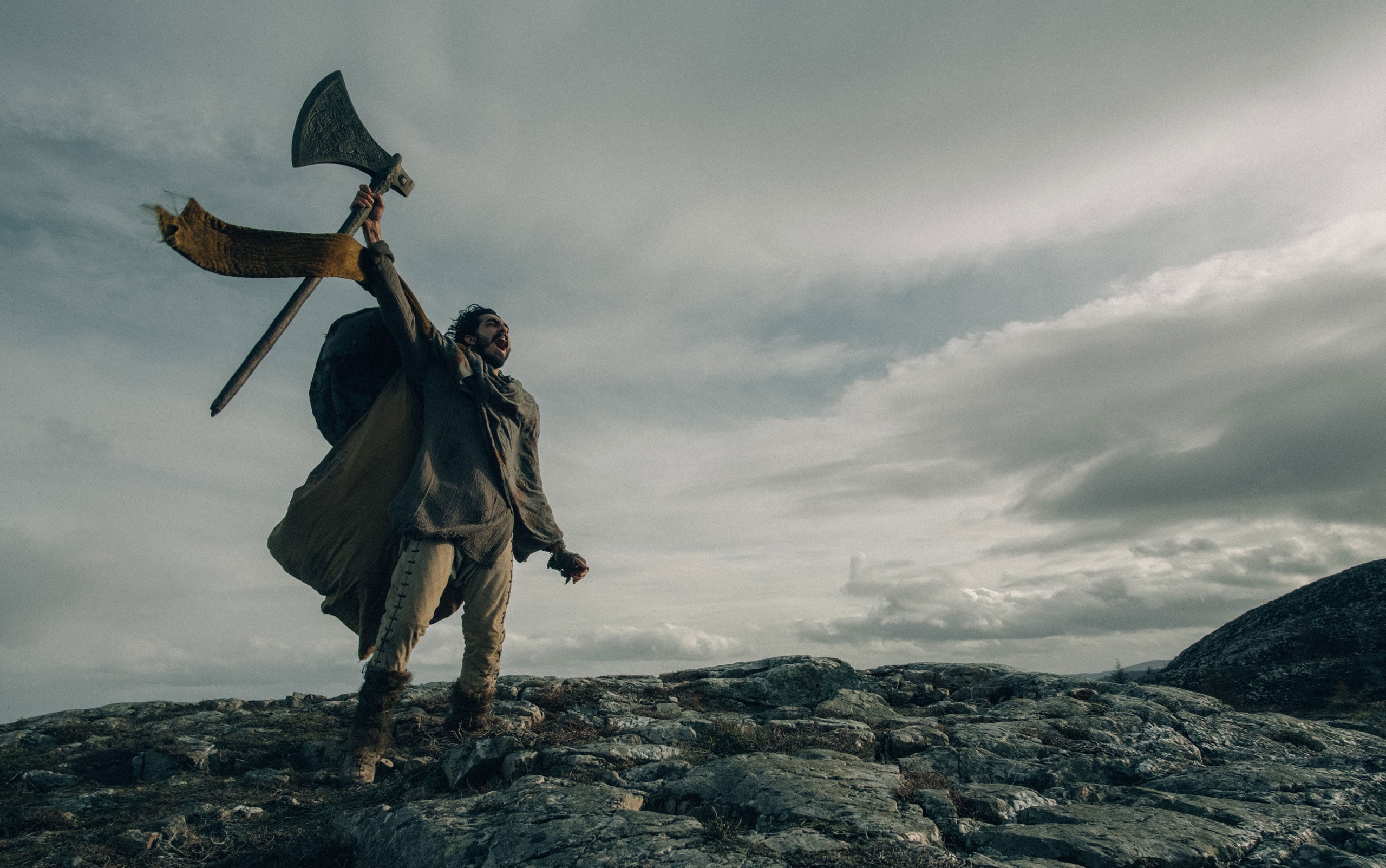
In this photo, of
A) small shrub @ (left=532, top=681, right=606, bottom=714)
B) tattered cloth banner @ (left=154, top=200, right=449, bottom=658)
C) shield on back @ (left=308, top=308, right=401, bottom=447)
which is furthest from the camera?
small shrub @ (left=532, top=681, right=606, bottom=714)

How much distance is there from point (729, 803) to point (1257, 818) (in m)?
2.71

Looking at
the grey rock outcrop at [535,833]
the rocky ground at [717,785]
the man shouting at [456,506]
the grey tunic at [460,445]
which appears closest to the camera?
the grey rock outcrop at [535,833]

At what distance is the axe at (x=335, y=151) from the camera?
5.72 m

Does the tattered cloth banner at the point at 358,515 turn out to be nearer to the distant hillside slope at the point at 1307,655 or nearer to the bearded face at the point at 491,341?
the bearded face at the point at 491,341

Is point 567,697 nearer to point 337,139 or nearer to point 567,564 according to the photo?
point 567,564

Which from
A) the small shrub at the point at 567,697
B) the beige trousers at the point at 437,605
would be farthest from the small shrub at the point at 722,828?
the small shrub at the point at 567,697

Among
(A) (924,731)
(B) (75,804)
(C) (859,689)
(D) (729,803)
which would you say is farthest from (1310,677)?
(B) (75,804)

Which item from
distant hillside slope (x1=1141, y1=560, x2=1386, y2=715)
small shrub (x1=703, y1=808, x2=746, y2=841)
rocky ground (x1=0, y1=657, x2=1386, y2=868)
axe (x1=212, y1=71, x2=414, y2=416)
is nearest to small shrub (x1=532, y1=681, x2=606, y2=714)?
rocky ground (x1=0, y1=657, x2=1386, y2=868)

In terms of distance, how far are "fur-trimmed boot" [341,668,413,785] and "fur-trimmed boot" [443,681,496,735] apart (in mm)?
614

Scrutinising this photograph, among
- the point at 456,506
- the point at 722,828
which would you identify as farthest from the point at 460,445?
the point at 722,828

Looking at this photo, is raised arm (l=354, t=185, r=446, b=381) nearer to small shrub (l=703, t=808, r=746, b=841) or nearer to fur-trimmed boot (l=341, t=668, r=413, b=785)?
fur-trimmed boot (l=341, t=668, r=413, b=785)

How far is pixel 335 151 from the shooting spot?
628 cm

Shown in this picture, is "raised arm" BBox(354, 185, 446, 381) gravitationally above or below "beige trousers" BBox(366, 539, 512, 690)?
above

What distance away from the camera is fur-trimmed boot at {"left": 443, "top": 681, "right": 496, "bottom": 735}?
231 inches
